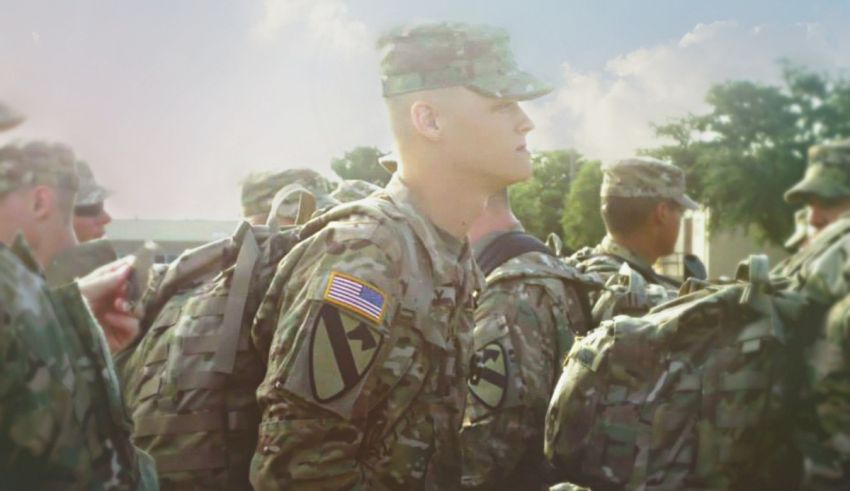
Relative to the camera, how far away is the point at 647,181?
550 centimetres

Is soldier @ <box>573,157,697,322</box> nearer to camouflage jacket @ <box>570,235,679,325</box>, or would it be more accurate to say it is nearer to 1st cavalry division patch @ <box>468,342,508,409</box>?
camouflage jacket @ <box>570,235,679,325</box>

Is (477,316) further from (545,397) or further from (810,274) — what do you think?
(810,274)

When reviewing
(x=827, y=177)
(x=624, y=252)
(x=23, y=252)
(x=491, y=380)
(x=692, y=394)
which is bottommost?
(x=491, y=380)

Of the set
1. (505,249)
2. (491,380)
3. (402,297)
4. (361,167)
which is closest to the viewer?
(402,297)

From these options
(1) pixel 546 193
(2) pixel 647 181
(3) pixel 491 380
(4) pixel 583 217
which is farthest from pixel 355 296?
(1) pixel 546 193

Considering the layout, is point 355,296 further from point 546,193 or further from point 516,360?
point 546,193

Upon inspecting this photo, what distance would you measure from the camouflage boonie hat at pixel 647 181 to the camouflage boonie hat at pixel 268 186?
153cm

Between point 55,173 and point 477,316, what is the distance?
2.34 meters

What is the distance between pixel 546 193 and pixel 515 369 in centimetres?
2491

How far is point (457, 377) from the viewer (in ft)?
9.77

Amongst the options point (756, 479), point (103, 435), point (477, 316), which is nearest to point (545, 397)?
point (477, 316)

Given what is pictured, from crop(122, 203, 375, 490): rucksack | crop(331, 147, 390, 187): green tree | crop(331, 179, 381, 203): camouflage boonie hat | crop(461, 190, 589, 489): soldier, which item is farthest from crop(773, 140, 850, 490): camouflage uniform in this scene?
crop(331, 147, 390, 187): green tree

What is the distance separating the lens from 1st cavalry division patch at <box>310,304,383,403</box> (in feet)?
8.54

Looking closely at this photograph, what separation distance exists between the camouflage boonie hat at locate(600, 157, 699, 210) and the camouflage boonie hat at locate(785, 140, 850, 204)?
2856 mm
